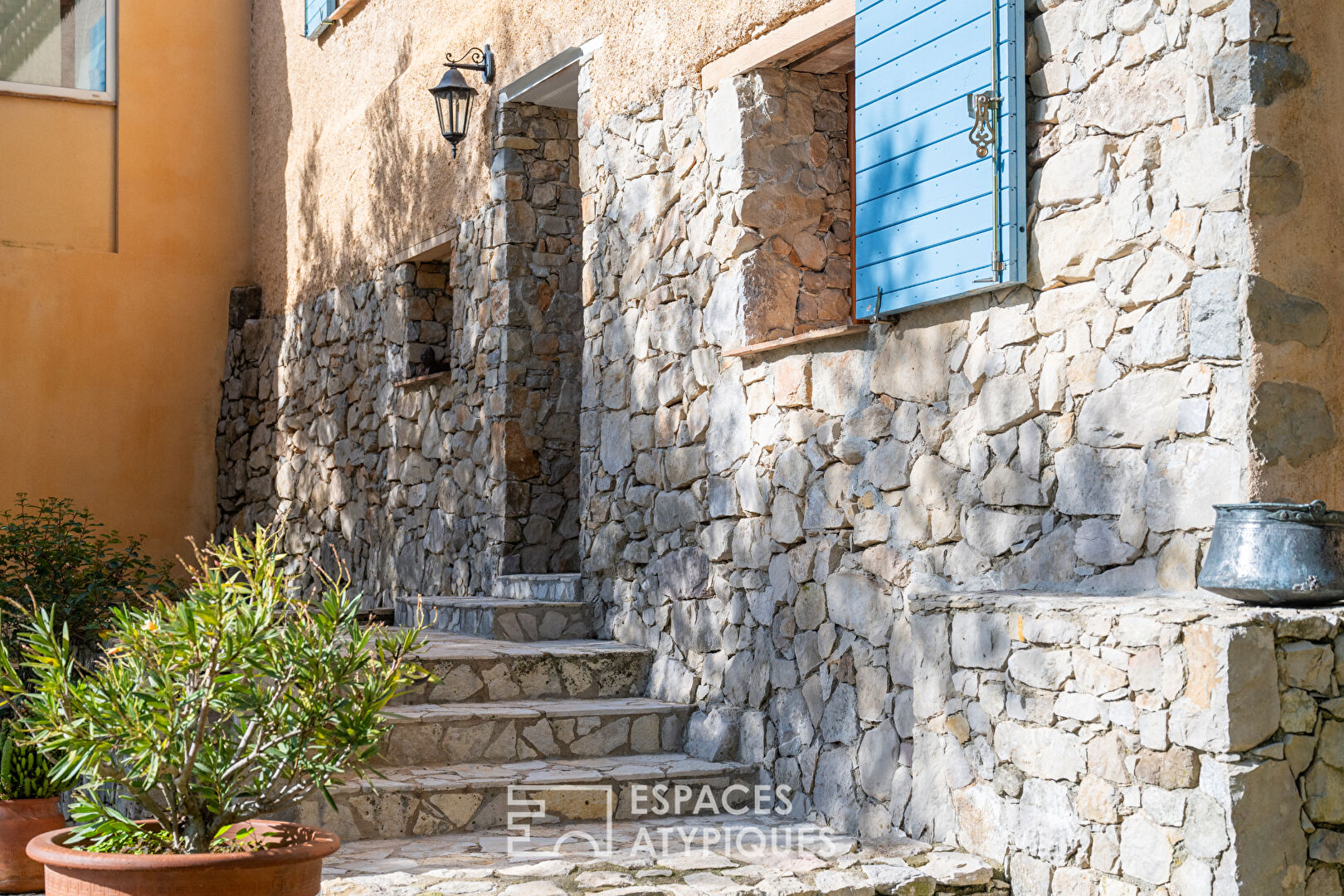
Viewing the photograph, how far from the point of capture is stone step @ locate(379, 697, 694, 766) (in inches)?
214

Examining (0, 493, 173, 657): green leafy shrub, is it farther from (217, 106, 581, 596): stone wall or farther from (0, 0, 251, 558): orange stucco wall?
(0, 0, 251, 558): orange stucco wall

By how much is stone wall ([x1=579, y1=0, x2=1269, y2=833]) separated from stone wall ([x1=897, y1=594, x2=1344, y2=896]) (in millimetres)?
304

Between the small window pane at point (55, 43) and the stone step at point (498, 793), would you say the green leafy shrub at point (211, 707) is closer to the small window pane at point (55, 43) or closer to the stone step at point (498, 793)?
the stone step at point (498, 793)

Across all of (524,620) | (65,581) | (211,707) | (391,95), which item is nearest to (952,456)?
(211,707)

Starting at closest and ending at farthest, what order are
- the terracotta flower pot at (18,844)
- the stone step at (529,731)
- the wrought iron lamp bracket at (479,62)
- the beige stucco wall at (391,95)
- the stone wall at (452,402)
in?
1. the terracotta flower pot at (18,844)
2. the stone step at (529,731)
3. the beige stucco wall at (391,95)
4. the stone wall at (452,402)
5. the wrought iron lamp bracket at (479,62)

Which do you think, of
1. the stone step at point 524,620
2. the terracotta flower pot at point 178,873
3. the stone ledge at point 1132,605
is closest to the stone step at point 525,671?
the stone step at point 524,620

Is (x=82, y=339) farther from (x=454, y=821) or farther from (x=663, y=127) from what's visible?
(x=454, y=821)

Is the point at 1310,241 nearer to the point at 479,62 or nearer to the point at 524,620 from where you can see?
the point at 524,620

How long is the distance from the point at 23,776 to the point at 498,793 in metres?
1.65

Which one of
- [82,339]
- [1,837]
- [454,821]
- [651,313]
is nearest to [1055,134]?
[651,313]

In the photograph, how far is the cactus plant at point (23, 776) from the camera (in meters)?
5.02

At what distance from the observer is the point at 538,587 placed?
7.32m

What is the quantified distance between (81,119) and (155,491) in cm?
295

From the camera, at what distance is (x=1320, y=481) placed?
3838 mm
